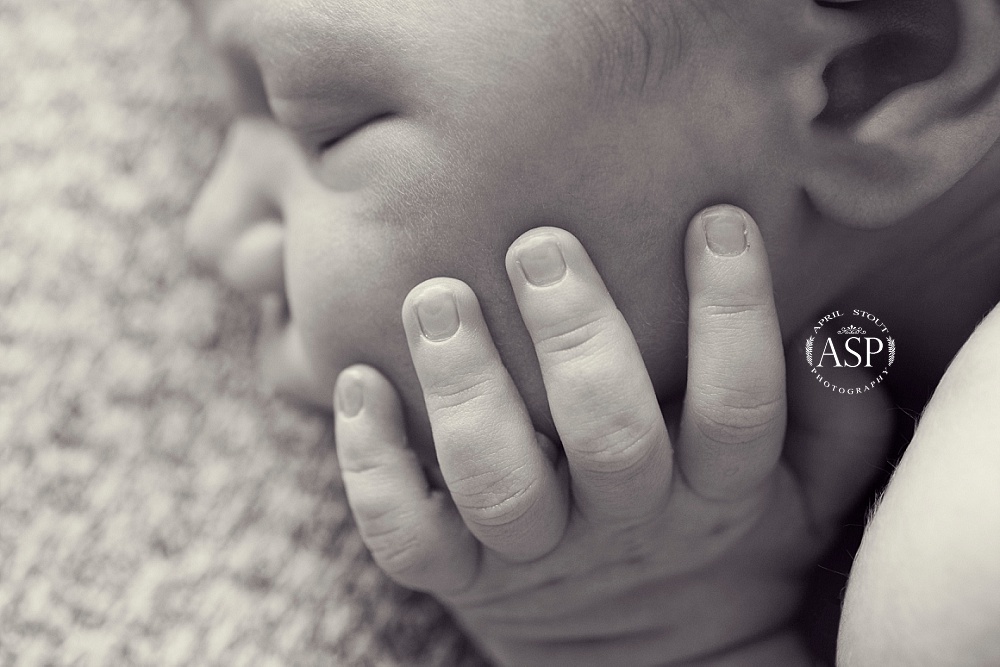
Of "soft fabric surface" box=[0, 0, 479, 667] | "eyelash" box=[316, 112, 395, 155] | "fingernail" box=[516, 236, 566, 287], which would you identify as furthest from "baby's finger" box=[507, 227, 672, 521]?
"soft fabric surface" box=[0, 0, 479, 667]

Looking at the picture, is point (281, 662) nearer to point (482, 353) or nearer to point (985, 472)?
point (482, 353)

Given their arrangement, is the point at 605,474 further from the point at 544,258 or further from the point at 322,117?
the point at 322,117

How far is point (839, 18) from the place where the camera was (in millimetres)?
518

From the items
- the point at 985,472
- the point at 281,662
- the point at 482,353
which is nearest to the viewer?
the point at 985,472

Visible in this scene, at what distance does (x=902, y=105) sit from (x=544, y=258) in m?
0.21

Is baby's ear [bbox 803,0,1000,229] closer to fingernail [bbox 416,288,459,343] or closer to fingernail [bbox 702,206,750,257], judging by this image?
fingernail [bbox 702,206,750,257]

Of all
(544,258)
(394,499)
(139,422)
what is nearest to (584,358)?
(544,258)

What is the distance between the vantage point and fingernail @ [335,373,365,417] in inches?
23.9

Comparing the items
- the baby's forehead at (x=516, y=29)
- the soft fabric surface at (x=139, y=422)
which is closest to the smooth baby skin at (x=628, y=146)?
the baby's forehead at (x=516, y=29)

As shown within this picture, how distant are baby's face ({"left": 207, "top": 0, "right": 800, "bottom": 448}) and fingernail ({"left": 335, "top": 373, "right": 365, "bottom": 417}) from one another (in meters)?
0.03

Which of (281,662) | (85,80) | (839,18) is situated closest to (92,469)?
(281,662)

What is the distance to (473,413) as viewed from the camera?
1.86 feet

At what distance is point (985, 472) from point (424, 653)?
1.40 ft

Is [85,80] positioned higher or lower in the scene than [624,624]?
higher
